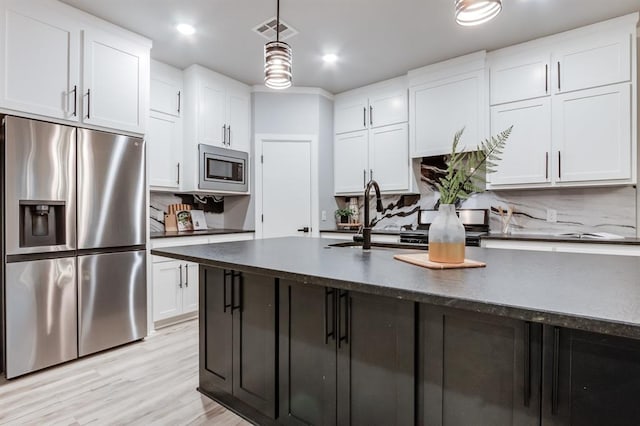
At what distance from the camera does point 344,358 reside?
146 centimetres

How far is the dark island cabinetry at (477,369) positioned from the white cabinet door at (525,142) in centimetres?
252

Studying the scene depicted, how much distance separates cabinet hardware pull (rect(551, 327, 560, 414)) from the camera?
0.99 meters

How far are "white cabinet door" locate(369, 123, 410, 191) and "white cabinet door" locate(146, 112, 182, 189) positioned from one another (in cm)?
223

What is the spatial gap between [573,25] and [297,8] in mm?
2352

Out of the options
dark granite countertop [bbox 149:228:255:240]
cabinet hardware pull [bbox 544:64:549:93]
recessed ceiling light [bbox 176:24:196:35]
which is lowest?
dark granite countertop [bbox 149:228:255:240]

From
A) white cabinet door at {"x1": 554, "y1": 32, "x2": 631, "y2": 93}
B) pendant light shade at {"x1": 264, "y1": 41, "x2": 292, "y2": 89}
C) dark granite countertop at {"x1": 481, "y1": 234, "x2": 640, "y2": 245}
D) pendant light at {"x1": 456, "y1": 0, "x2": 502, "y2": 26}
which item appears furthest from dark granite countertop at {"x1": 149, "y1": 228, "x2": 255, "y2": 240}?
white cabinet door at {"x1": 554, "y1": 32, "x2": 631, "y2": 93}

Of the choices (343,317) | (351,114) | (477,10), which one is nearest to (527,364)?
(343,317)

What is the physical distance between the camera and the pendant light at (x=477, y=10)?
132cm

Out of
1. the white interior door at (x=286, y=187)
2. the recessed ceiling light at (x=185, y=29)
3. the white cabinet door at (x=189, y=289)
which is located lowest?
the white cabinet door at (x=189, y=289)

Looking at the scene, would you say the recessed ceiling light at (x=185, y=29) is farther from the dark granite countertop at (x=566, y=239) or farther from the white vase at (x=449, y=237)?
the dark granite countertop at (x=566, y=239)

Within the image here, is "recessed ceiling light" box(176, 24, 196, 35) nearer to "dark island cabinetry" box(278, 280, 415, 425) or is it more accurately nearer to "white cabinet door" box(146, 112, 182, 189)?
"white cabinet door" box(146, 112, 182, 189)

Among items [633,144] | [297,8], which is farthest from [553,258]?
[297,8]

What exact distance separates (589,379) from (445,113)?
3150 millimetres

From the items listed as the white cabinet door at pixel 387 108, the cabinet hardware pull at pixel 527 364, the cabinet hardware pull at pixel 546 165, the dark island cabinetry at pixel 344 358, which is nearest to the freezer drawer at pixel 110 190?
the dark island cabinetry at pixel 344 358
